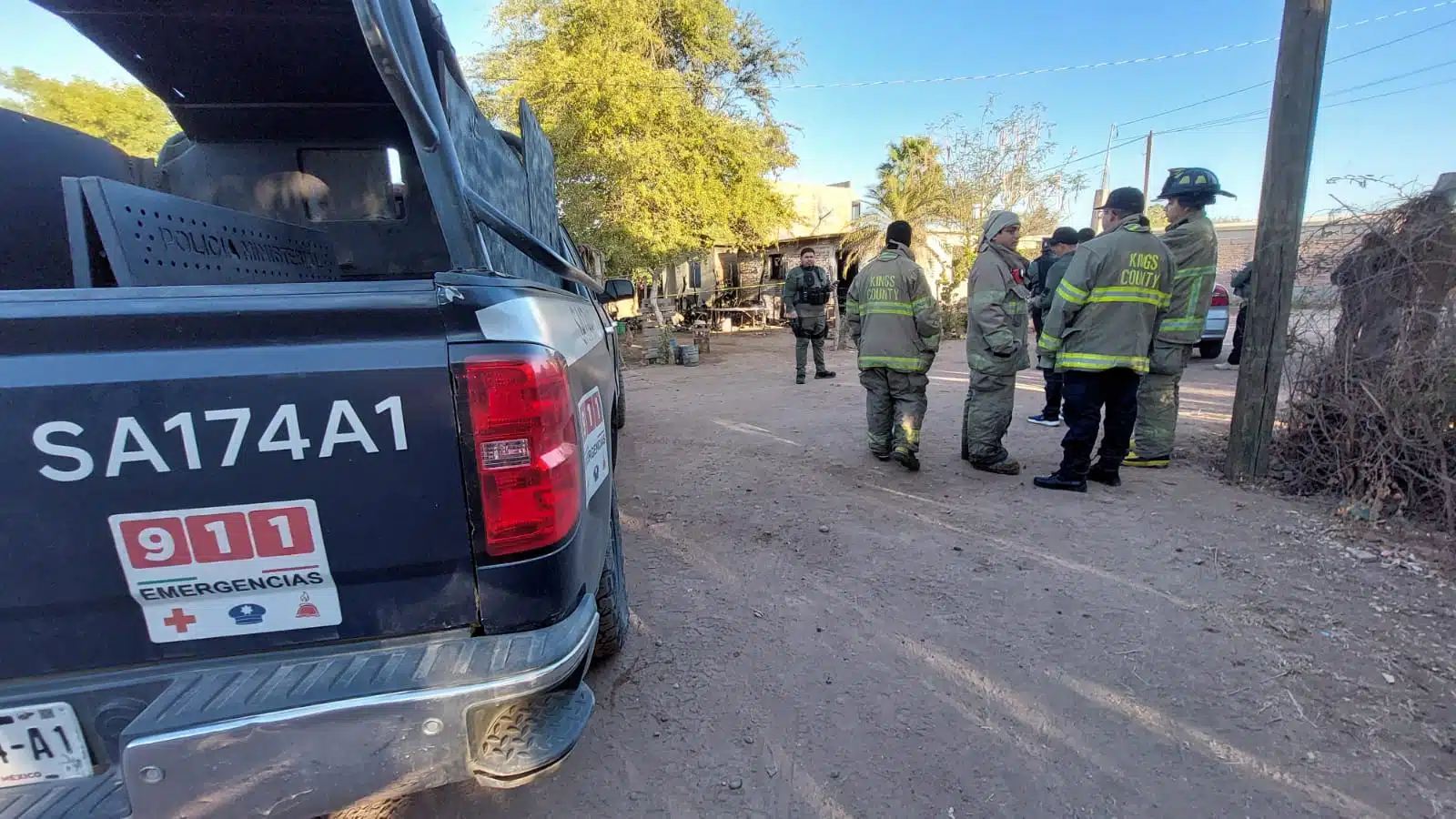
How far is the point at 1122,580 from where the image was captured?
117 inches

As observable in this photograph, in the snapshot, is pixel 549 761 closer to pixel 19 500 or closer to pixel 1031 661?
pixel 19 500

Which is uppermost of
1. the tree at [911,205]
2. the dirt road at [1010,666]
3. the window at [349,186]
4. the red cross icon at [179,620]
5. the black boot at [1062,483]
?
the tree at [911,205]

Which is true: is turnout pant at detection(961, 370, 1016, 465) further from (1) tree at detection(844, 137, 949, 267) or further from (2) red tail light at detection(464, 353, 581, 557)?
(1) tree at detection(844, 137, 949, 267)

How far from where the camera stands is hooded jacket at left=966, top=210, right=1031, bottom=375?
4238mm

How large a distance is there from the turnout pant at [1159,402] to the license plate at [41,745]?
5.30 metres

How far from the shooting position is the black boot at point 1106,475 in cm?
419

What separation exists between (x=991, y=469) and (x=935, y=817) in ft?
10.3

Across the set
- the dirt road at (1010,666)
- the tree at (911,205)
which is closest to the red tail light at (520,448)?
the dirt road at (1010,666)

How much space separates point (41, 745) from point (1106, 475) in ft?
15.8

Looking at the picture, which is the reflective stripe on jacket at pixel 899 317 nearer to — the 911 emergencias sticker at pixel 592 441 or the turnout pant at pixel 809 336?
the 911 emergencias sticker at pixel 592 441

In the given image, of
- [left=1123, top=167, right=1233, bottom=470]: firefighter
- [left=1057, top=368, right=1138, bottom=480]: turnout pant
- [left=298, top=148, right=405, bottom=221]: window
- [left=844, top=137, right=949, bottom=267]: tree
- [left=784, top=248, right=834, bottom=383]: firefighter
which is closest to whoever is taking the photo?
[left=298, top=148, right=405, bottom=221]: window

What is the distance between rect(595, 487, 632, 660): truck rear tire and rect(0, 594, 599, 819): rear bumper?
0.70m

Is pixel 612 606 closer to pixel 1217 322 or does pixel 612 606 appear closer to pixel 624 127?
pixel 1217 322

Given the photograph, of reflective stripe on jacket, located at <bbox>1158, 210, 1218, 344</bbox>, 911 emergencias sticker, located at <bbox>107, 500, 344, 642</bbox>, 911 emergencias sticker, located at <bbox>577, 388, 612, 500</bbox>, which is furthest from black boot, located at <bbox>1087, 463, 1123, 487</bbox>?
911 emergencias sticker, located at <bbox>107, 500, 344, 642</bbox>
